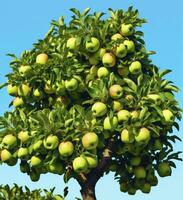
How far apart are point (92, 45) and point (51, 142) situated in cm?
327

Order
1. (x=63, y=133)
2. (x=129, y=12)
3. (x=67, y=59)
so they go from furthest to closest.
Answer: (x=129, y=12)
(x=67, y=59)
(x=63, y=133)

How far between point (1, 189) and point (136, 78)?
587 cm

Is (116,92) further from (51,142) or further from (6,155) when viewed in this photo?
(6,155)

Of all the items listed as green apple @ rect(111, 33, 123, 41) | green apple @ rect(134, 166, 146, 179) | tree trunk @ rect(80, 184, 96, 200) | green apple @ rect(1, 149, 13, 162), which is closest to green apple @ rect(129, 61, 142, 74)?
green apple @ rect(111, 33, 123, 41)

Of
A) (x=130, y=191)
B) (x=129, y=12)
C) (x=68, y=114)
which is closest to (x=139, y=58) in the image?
(x=129, y=12)

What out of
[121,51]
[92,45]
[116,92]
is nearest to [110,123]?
[116,92]

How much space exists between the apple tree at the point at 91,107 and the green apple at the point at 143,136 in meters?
0.03

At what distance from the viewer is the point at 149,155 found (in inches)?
696

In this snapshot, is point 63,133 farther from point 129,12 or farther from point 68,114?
point 129,12

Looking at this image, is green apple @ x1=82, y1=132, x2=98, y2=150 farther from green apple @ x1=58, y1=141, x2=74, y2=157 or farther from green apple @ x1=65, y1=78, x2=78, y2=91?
green apple @ x1=65, y1=78, x2=78, y2=91

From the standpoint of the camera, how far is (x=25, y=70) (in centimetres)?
1742

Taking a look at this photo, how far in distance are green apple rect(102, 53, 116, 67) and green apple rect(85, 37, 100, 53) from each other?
38 cm

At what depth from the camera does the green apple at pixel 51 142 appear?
15500mm

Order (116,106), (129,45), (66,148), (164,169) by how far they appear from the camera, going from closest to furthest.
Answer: (66,148) → (116,106) → (129,45) → (164,169)
